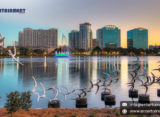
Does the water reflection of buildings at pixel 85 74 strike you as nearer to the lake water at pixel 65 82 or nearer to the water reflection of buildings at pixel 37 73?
the lake water at pixel 65 82

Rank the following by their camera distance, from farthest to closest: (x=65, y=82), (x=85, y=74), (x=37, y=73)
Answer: (x=37, y=73) → (x=85, y=74) → (x=65, y=82)

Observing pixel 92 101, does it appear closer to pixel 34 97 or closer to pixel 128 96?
pixel 128 96

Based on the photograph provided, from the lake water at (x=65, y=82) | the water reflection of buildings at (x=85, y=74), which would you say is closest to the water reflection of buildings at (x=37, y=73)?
the lake water at (x=65, y=82)

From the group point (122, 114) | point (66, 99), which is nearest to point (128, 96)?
point (66, 99)

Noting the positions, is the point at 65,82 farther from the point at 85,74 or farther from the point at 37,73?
the point at 37,73

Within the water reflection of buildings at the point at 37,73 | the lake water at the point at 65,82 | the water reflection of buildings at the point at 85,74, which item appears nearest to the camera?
the lake water at the point at 65,82

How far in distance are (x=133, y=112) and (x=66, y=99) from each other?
532 centimetres

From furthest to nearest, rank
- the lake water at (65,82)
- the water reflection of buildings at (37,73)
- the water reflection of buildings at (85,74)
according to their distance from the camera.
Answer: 1. the water reflection of buildings at (37,73)
2. the water reflection of buildings at (85,74)
3. the lake water at (65,82)

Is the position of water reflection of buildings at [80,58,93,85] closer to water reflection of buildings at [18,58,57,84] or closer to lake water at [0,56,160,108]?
lake water at [0,56,160,108]

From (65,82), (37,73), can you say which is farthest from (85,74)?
(37,73)

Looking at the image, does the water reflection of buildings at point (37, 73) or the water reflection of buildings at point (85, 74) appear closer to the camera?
the water reflection of buildings at point (85, 74)

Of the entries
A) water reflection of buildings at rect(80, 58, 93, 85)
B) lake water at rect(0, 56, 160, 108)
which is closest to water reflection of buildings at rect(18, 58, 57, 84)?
lake water at rect(0, 56, 160, 108)

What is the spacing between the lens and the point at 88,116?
21.2ft

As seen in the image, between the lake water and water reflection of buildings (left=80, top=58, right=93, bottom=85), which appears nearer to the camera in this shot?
the lake water
